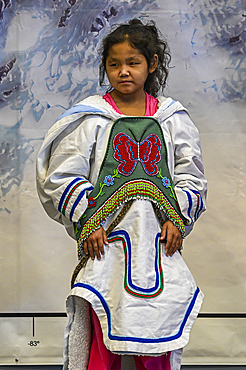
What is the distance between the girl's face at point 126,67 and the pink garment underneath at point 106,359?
822 mm

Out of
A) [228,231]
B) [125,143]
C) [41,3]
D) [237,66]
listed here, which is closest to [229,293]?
[228,231]

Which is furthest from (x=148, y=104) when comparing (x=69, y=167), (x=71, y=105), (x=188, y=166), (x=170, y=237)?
(x=71, y=105)

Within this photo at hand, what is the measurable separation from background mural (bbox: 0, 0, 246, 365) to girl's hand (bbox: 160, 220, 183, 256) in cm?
126

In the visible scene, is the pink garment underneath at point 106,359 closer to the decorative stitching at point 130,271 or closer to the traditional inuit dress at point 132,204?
the traditional inuit dress at point 132,204

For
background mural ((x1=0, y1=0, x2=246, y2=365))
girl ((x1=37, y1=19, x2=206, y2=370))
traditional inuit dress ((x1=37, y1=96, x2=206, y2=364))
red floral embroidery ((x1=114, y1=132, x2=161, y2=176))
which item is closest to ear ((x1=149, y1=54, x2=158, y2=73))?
girl ((x1=37, y1=19, x2=206, y2=370))

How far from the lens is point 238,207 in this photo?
3.07 meters

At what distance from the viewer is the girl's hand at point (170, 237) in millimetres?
1805

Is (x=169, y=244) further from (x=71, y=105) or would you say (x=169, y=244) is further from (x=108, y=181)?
(x=71, y=105)

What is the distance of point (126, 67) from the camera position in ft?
6.07

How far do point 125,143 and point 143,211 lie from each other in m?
0.26

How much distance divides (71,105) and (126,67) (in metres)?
1.25

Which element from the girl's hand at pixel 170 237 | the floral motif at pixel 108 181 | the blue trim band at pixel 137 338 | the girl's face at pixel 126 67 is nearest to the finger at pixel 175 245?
the girl's hand at pixel 170 237

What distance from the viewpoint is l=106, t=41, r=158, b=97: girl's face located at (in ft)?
6.06

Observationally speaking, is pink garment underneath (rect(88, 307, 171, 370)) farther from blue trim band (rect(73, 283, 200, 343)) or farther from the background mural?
the background mural
